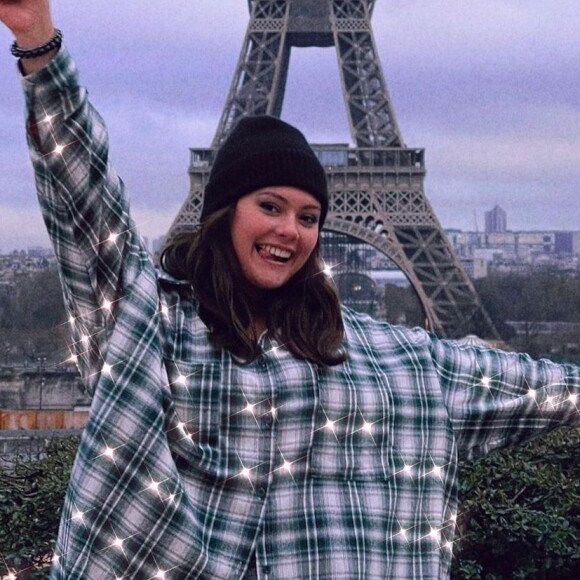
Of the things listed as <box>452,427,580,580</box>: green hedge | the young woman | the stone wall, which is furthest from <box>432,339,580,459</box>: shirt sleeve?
the stone wall

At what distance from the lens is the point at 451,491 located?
71.6 inches

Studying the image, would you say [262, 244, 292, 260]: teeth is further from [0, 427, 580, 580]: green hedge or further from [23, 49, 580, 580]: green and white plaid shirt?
[0, 427, 580, 580]: green hedge

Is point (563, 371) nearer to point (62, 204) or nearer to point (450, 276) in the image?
point (62, 204)

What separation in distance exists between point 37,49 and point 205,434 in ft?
2.27

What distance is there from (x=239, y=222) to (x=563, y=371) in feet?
2.60

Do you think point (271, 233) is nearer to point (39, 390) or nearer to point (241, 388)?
point (241, 388)

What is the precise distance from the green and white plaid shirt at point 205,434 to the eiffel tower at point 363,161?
1828 centimetres

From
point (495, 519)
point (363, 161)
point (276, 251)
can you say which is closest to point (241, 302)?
point (276, 251)

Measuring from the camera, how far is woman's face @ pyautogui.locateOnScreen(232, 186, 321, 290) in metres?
1.70

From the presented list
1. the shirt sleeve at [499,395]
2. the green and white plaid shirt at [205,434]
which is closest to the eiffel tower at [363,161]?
the shirt sleeve at [499,395]

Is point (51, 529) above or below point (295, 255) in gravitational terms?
below

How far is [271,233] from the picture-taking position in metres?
1.70

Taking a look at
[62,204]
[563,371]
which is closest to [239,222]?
[62,204]

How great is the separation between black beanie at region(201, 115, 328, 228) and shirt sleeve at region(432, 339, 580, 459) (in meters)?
0.44
